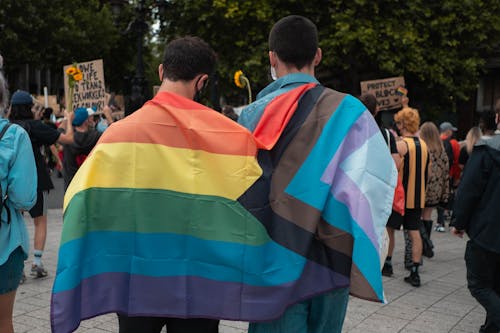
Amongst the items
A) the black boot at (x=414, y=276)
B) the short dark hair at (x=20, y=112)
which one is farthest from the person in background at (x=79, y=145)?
the black boot at (x=414, y=276)

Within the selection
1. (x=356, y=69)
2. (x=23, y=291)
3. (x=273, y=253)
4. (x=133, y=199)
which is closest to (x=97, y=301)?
(x=133, y=199)

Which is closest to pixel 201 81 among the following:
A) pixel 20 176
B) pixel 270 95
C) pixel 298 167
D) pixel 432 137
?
pixel 270 95

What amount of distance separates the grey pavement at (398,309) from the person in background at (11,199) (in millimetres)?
1439

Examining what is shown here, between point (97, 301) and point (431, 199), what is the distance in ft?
21.1

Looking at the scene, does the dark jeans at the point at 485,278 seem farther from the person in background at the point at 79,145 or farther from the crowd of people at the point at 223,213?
the person in background at the point at 79,145

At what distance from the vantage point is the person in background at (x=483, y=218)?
4.21 m

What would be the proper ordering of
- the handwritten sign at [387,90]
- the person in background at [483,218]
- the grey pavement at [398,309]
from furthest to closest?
the handwritten sign at [387,90], the grey pavement at [398,309], the person in background at [483,218]

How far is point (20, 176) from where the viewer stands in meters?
3.26

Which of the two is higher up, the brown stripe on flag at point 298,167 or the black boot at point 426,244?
the brown stripe on flag at point 298,167

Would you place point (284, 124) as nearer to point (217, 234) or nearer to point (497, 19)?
point (217, 234)

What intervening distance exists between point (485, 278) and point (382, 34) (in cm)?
1413

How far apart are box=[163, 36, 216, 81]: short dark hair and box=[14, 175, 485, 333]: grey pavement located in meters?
2.81

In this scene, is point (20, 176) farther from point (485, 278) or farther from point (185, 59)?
point (485, 278)

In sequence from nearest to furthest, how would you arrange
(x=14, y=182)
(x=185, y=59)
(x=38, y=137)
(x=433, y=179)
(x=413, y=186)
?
(x=185, y=59), (x=14, y=182), (x=38, y=137), (x=413, y=186), (x=433, y=179)
